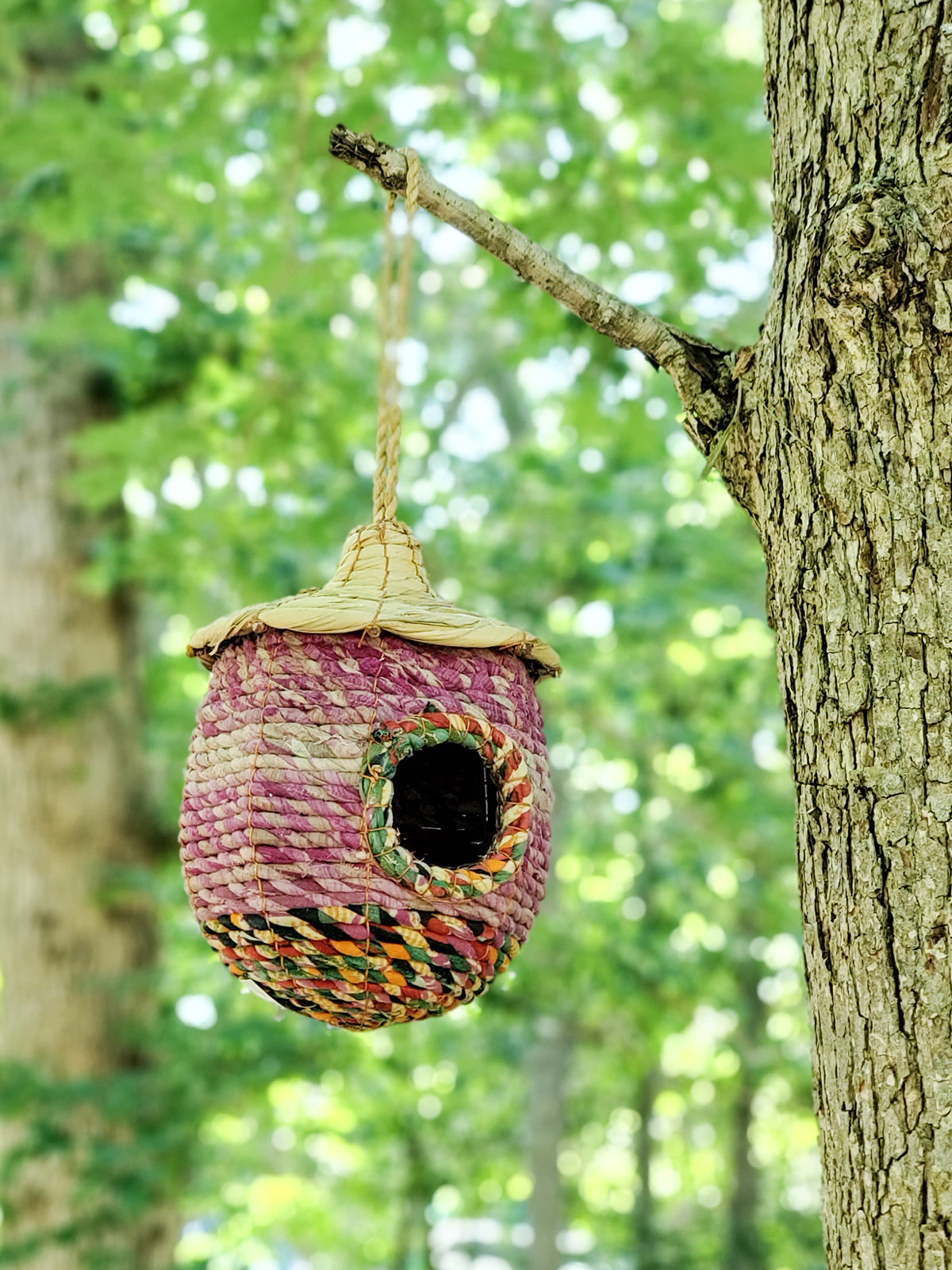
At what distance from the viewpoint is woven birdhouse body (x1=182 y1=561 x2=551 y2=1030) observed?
→ 4.39 feet

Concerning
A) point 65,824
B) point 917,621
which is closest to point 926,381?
point 917,621

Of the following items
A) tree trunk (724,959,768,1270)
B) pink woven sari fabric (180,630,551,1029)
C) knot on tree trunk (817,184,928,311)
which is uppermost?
knot on tree trunk (817,184,928,311)

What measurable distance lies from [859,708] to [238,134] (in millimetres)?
3737

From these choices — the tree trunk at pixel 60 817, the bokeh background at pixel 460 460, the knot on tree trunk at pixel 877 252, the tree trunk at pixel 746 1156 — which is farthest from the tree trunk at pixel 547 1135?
the knot on tree trunk at pixel 877 252

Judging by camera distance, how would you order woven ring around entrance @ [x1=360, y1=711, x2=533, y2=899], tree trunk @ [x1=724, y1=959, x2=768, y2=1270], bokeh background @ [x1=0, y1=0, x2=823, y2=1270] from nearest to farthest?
woven ring around entrance @ [x1=360, y1=711, x2=533, y2=899] < bokeh background @ [x1=0, y1=0, x2=823, y2=1270] < tree trunk @ [x1=724, y1=959, x2=768, y2=1270]

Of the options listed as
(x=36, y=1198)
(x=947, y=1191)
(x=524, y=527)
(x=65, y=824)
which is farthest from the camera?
(x=524, y=527)

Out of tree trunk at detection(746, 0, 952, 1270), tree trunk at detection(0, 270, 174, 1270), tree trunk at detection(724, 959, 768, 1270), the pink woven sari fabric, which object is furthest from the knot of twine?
tree trunk at detection(724, 959, 768, 1270)

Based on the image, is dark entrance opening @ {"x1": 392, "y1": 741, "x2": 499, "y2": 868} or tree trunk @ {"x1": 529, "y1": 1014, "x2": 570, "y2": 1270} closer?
dark entrance opening @ {"x1": 392, "y1": 741, "x2": 499, "y2": 868}

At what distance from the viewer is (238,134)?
4.39m

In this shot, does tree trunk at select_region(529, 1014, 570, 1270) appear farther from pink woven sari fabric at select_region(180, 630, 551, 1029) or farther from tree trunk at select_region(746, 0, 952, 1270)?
tree trunk at select_region(746, 0, 952, 1270)

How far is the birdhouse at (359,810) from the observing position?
1.34m

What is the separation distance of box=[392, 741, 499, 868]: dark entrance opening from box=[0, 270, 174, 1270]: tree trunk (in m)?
3.71

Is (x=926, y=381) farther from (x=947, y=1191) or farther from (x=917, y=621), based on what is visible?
(x=947, y=1191)

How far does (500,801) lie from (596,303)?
0.52m
